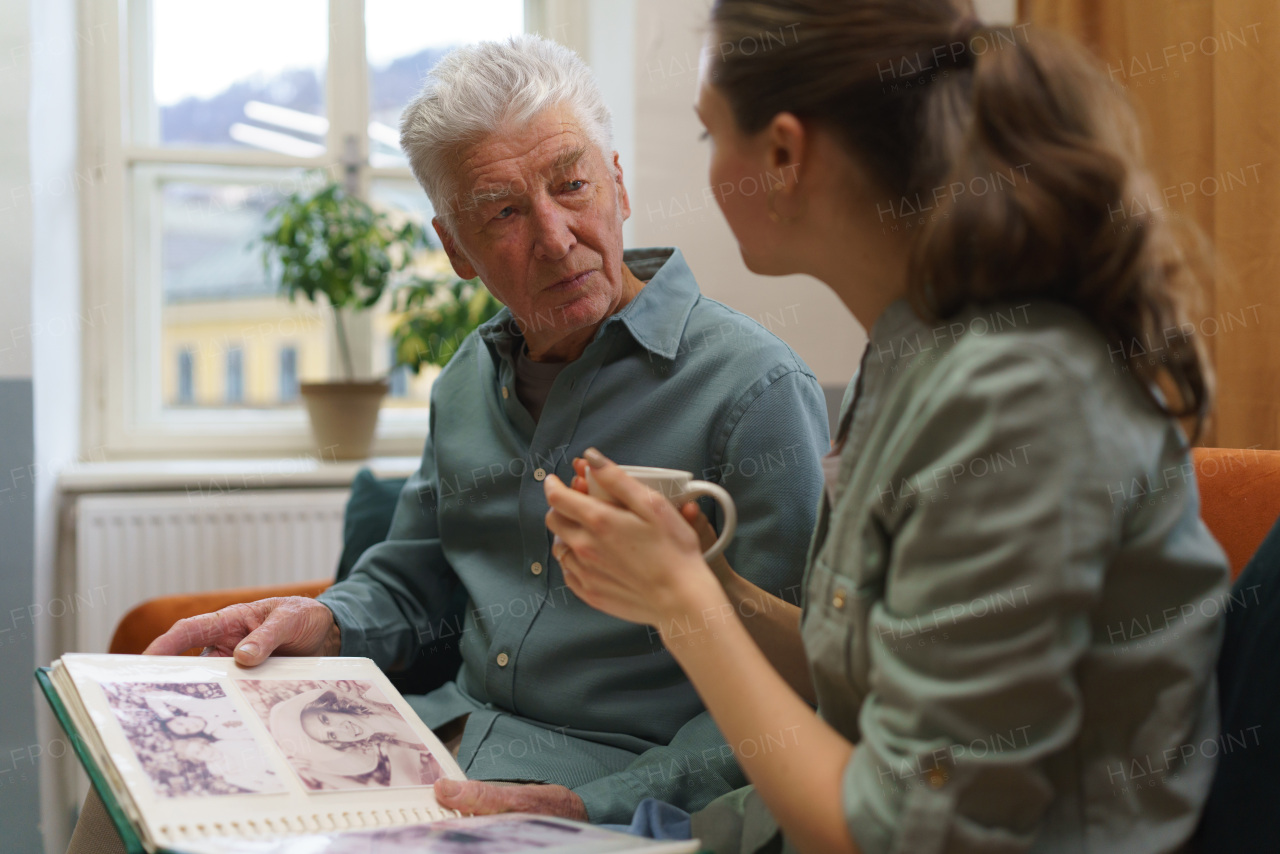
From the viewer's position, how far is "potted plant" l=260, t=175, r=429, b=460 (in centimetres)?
235

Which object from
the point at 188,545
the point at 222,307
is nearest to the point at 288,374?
the point at 222,307

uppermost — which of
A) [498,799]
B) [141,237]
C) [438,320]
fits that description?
[141,237]

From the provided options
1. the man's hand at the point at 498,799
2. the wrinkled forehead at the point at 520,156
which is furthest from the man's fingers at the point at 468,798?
the wrinkled forehead at the point at 520,156

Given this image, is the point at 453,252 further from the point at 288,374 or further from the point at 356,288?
the point at 288,374

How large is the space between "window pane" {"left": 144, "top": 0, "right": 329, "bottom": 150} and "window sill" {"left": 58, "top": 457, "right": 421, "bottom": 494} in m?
0.85

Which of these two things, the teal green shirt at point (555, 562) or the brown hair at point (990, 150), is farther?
the teal green shirt at point (555, 562)

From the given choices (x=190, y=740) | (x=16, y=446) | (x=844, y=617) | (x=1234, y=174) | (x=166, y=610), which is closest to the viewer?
(x=844, y=617)

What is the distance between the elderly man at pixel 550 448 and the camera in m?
1.07

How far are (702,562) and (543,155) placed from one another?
66cm

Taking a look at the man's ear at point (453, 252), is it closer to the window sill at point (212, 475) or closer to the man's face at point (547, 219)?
the man's face at point (547, 219)

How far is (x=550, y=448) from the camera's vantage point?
4.00 feet

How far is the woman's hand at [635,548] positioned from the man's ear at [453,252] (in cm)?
70

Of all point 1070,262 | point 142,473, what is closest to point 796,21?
point 1070,262

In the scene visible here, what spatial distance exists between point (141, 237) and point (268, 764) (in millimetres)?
2187
